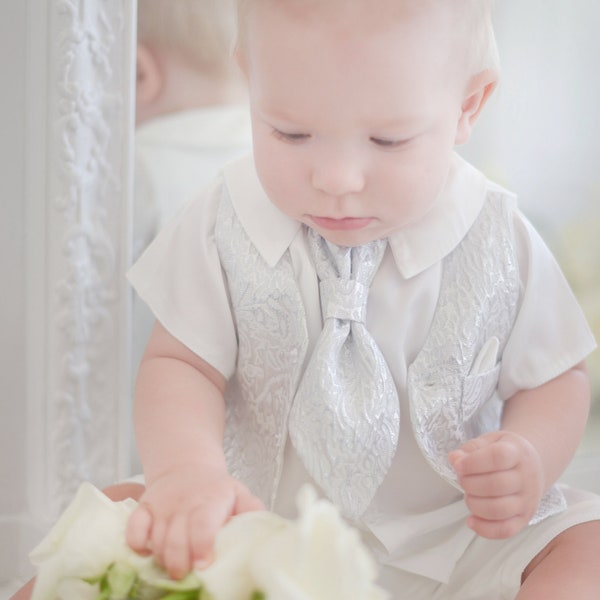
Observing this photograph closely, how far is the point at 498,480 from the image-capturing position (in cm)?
91

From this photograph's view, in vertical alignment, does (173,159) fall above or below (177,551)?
above

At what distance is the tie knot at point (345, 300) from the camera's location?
3.20 ft

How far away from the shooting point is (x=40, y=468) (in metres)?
1.13

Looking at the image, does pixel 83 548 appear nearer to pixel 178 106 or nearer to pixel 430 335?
pixel 430 335

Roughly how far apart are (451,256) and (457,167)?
103mm

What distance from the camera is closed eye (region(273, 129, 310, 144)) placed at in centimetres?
88

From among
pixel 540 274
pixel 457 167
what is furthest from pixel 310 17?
pixel 540 274

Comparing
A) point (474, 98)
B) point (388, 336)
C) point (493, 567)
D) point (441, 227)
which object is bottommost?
point (493, 567)

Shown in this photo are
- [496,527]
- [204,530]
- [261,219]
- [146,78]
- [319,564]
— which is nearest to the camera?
[319,564]

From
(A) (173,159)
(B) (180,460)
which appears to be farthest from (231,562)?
(A) (173,159)

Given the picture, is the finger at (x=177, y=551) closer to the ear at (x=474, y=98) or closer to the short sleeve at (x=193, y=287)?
the short sleeve at (x=193, y=287)

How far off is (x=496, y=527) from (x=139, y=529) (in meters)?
0.37

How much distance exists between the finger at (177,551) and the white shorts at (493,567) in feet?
1.29

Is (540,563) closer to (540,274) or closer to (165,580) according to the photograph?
(540,274)
